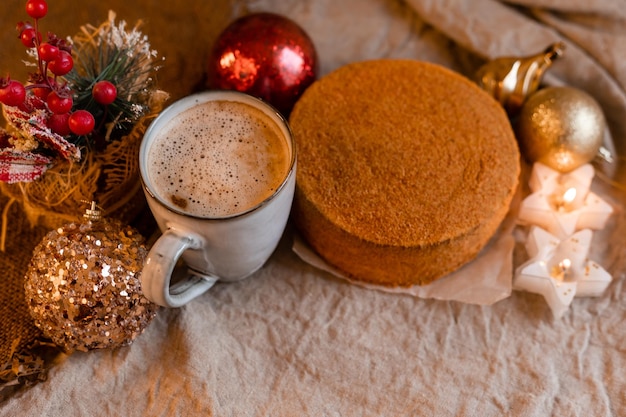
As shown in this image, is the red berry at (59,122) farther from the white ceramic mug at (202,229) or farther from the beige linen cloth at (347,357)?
the beige linen cloth at (347,357)

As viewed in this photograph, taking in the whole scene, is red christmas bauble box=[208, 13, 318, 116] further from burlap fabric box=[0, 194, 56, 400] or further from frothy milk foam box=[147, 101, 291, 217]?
burlap fabric box=[0, 194, 56, 400]

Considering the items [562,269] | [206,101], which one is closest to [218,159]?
[206,101]

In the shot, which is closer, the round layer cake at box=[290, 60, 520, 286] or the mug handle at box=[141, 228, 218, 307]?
the mug handle at box=[141, 228, 218, 307]

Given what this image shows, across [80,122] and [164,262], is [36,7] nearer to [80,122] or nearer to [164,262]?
[80,122]

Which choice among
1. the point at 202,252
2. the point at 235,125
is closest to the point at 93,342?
the point at 202,252

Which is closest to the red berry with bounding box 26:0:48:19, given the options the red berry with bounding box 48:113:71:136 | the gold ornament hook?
the red berry with bounding box 48:113:71:136

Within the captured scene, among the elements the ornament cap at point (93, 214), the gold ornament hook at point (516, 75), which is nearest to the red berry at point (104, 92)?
the ornament cap at point (93, 214)
